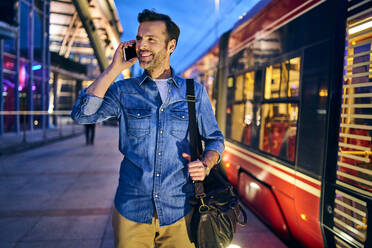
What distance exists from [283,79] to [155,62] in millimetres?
1995

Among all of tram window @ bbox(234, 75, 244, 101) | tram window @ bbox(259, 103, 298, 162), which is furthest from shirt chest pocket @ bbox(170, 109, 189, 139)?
tram window @ bbox(234, 75, 244, 101)

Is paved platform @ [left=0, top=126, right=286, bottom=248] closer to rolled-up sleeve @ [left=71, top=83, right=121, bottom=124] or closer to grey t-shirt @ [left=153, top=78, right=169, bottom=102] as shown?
rolled-up sleeve @ [left=71, top=83, right=121, bottom=124]

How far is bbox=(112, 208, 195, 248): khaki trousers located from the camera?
131 centimetres

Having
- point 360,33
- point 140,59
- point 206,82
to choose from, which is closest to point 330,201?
point 360,33

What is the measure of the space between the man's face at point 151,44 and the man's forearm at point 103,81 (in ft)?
0.52

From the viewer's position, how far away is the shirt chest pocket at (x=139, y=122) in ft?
4.47

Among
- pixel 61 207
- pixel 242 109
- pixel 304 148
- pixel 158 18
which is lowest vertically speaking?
pixel 61 207

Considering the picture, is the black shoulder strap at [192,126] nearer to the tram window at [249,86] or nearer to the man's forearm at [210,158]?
the man's forearm at [210,158]

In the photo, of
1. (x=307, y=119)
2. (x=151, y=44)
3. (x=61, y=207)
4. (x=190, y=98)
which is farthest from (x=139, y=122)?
(x=61, y=207)

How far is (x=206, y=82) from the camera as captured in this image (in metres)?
5.96

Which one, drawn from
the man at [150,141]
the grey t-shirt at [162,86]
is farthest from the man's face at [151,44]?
the grey t-shirt at [162,86]

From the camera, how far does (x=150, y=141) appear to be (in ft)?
4.44

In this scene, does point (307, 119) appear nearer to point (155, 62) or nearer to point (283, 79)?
point (283, 79)

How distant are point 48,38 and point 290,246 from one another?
16.7 meters
